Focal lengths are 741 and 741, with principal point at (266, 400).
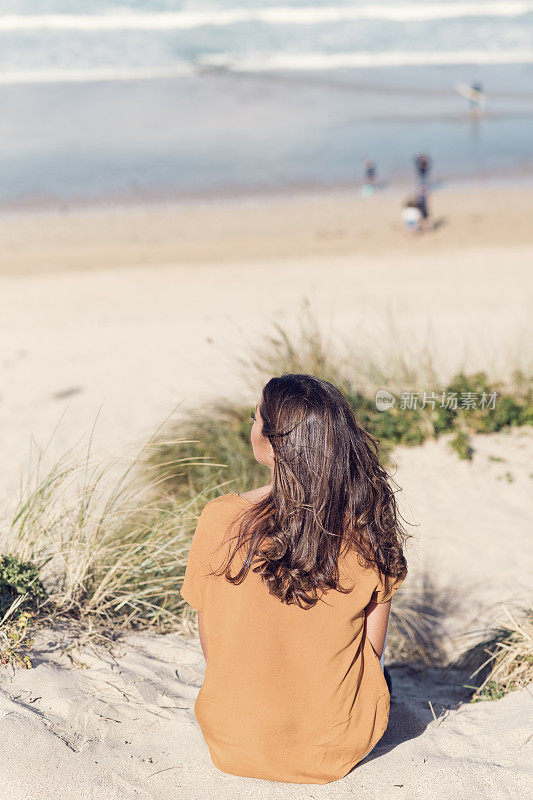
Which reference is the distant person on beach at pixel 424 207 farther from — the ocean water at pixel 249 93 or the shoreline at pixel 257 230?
the ocean water at pixel 249 93

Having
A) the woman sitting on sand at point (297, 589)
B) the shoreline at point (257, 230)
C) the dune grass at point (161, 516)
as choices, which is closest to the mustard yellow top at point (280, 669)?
the woman sitting on sand at point (297, 589)

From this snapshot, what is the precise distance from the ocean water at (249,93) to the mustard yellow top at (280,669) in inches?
543

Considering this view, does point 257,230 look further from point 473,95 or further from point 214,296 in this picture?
point 473,95

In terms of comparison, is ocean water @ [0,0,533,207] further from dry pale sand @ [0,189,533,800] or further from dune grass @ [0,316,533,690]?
dune grass @ [0,316,533,690]

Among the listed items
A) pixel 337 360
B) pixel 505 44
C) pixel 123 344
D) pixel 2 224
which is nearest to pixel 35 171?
pixel 2 224

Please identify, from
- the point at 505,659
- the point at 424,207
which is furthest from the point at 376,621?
the point at 424,207

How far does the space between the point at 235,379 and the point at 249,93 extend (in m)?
20.3

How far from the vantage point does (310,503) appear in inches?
78.9

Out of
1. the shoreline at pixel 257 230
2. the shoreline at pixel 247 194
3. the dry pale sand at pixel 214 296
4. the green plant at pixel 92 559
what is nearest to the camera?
the green plant at pixel 92 559

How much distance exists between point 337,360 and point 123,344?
10.1ft

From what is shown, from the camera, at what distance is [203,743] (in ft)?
8.10

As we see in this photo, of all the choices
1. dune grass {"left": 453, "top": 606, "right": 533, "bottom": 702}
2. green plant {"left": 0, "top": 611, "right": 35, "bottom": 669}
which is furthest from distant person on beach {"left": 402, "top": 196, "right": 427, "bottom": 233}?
green plant {"left": 0, "top": 611, "right": 35, "bottom": 669}

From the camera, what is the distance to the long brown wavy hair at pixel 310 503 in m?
1.96

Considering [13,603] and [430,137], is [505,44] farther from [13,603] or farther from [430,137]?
[13,603]
